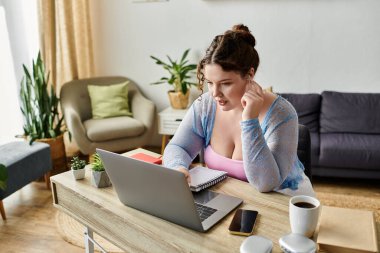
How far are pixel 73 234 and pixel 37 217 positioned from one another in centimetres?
41

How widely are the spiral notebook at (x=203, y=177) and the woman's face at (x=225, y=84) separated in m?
0.24

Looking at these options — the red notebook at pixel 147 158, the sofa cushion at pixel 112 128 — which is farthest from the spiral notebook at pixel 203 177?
the sofa cushion at pixel 112 128

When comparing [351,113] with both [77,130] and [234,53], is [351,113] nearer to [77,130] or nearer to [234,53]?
[234,53]

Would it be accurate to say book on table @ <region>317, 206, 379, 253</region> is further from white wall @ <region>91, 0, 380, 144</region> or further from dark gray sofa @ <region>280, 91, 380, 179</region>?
white wall @ <region>91, 0, 380, 144</region>

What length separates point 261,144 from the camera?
1.16 metres

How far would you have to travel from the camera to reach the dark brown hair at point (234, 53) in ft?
4.15

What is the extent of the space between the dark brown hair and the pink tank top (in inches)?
12.9

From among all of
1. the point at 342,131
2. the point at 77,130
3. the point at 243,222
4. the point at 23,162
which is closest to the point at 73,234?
the point at 23,162

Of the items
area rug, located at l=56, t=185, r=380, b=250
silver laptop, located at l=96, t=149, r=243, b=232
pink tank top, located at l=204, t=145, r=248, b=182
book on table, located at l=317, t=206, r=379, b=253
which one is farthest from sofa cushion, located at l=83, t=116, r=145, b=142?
book on table, located at l=317, t=206, r=379, b=253

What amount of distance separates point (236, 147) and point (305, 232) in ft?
1.78

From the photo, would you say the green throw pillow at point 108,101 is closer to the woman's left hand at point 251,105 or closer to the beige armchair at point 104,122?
the beige armchair at point 104,122

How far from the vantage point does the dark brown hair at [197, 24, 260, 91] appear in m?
1.26

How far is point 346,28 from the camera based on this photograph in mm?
3246

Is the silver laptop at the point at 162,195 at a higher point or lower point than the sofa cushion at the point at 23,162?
higher
